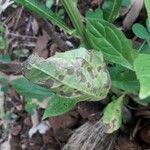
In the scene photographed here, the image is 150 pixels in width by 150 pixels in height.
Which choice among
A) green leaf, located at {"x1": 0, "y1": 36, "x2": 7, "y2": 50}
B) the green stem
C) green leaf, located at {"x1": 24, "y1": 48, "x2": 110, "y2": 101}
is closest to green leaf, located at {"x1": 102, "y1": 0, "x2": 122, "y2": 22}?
the green stem

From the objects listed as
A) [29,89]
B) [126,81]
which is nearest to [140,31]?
[126,81]

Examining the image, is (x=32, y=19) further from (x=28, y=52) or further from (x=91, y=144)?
(x=91, y=144)

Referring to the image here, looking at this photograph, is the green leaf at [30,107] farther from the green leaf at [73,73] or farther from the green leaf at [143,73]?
the green leaf at [143,73]

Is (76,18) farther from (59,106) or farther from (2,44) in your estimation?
(2,44)

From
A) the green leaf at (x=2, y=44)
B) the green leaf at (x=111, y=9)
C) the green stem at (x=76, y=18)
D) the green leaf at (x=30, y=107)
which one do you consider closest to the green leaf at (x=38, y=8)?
the green stem at (x=76, y=18)

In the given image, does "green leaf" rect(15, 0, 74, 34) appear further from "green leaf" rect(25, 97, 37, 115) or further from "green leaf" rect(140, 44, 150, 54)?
"green leaf" rect(25, 97, 37, 115)
